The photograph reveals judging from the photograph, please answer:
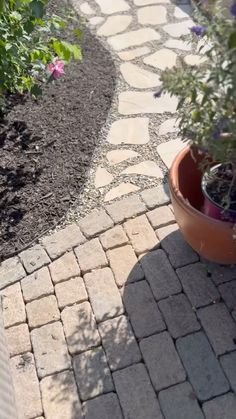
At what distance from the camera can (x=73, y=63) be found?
420 cm

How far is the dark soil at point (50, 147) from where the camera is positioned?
3.09 metres

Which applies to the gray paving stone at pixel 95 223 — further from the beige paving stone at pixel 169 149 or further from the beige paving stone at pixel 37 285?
the beige paving stone at pixel 169 149

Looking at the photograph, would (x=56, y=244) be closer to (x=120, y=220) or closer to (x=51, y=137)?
(x=120, y=220)

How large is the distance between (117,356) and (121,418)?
294 millimetres

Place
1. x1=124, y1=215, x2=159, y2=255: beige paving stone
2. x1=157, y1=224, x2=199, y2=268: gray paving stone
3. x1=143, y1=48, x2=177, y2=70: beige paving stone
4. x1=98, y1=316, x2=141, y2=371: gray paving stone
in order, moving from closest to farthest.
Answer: x1=98, y1=316, x2=141, y2=371: gray paving stone
x1=157, y1=224, x2=199, y2=268: gray paving stone
x1=124, y1=215, x2=159, y2=255: beige paving stone
x1=143, y1=48, x2=177, y2=70: beige paving stone

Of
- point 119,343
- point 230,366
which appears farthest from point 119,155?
point 230,366

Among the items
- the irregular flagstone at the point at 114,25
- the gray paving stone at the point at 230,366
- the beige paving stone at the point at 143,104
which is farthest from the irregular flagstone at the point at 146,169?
the irregular flagstone at the point at 114,25

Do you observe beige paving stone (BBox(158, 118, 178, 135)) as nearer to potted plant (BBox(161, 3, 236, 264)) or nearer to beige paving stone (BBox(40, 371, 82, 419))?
potted plant (BBox(161, 3, 236, 264))

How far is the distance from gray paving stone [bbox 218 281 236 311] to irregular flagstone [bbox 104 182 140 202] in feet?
2.96

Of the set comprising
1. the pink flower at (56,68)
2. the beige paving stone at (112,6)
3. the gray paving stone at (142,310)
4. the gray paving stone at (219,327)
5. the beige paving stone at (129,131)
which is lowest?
the gray paving stone at (219,327)

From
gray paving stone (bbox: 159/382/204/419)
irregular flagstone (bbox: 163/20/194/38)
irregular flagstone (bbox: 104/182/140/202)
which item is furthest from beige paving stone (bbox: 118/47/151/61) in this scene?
gray paving stone (bbox: 159/382/204/419)

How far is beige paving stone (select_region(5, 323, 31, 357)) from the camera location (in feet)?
8.30

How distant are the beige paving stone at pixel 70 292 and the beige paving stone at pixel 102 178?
740 mm

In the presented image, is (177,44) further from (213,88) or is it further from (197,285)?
(213,88)
